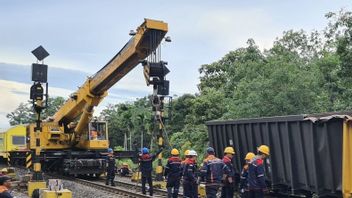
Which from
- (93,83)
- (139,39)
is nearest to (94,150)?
(93,83)

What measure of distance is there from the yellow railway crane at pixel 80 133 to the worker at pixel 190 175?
276 inches

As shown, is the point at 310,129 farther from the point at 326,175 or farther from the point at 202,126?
the point at 202,126

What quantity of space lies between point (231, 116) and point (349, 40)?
7.27 meters

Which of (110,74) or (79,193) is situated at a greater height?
(110,74)

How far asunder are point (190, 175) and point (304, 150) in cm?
282

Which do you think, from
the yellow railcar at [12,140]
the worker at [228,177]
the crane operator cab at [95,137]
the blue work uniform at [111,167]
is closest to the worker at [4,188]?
the worker at [228,177]

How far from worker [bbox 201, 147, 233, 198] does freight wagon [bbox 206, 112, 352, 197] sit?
5.63ft

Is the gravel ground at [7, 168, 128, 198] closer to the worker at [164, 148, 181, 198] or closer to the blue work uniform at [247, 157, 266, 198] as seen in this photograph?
the worker at [164, 148, 181, 198]

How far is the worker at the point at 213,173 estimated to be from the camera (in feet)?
33.6

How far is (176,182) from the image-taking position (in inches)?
497

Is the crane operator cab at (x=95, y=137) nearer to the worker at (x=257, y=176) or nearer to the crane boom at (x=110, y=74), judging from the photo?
the crane boom at (x=110, y=74)

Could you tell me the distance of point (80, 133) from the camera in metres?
22.5

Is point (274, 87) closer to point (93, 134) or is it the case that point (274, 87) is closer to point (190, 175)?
point (93, 134)

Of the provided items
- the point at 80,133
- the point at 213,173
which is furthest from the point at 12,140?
the point at 213,173
